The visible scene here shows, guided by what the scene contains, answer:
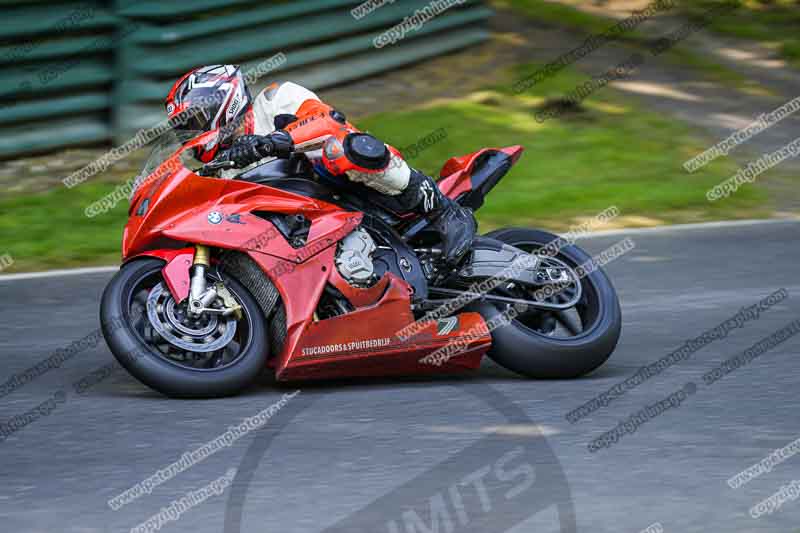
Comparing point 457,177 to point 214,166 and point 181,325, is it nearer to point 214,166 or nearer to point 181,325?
point 214,166

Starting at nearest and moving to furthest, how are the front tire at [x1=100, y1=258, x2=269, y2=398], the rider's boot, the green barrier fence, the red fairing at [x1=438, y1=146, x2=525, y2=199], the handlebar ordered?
the front tire at [x1=100, y1=258, x2=269, y2=398] < the handlebar < the rider's boot < the red fairing at [x1=438, y1=146, x2=525, y2=199] < the green barrier fence

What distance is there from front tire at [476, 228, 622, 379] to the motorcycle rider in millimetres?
449

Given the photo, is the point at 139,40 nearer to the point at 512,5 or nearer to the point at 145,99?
the point at 145,99

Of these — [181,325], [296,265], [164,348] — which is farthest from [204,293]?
[296,265]

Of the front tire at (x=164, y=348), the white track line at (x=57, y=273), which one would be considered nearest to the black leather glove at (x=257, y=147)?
the front tire at (x=164, y=348)

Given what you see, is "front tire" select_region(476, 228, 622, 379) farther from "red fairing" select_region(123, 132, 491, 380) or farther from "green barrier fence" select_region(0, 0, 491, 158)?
"green barrier fence" select_region(0, 0, 491, 158)

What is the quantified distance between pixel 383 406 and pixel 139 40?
606 centimetres

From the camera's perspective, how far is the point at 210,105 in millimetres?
5625

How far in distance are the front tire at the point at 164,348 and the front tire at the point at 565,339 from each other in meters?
1.11

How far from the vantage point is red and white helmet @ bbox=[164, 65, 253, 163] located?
561 cm

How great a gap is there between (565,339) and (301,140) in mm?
1526

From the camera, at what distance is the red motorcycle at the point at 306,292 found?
5426 millimetres

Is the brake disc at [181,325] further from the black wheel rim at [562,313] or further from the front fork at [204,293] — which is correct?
the black wheel rim at [562,313]

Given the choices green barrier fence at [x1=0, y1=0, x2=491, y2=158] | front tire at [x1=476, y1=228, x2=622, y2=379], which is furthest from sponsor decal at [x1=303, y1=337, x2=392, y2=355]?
green barrier fence at [x1=0, y1=0, x2=491, y2=158]
